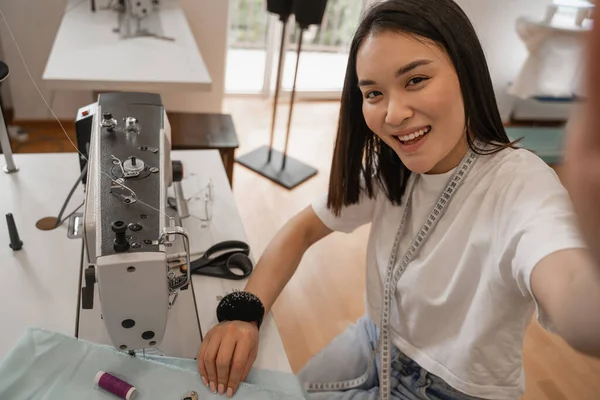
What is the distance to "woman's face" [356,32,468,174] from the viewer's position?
2.89ft

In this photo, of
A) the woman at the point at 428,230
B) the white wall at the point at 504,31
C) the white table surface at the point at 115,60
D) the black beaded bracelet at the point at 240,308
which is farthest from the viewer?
the white wall at the point at 504,31

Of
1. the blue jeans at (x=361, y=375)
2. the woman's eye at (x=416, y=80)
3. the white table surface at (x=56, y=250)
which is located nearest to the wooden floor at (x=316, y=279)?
the blue jeans at (x=361, y=375)

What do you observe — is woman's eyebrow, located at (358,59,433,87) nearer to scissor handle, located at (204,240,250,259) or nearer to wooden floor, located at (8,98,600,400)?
scissor handle, located at (204,240,250,259)

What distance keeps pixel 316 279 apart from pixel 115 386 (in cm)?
154

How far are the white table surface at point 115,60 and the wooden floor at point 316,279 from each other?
58cm

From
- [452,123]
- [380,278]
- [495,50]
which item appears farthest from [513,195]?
[495,50]

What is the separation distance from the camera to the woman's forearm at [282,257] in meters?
1.08

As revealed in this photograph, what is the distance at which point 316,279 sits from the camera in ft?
7.61

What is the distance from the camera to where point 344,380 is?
1180 millimetres

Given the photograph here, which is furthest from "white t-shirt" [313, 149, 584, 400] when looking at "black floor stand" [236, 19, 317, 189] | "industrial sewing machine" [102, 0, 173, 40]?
"black floor stand" [236, 19, 317, 189]

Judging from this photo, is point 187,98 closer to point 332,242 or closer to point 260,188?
point 260,188

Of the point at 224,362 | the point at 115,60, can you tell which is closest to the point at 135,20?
the point at 115,60

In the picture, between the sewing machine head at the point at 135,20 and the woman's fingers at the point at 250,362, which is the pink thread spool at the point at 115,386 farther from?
the sewing machine head at the point at 135,20

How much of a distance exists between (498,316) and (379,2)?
1.99 ft
